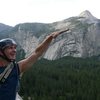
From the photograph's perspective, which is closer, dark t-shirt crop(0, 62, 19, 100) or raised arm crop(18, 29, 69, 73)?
dark t-shirt crop(0, 62, 19, 100)

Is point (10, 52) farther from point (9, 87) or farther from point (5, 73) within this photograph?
point (9, 87)

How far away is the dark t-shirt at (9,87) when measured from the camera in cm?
932

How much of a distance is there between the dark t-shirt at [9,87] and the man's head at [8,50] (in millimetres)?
299

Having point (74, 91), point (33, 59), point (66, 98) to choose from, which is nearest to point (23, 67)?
point (33, 59)

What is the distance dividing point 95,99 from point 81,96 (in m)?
8.49

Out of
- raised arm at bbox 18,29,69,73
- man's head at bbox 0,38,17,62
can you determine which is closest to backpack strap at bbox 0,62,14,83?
man's head at bbox 0,38,17,62

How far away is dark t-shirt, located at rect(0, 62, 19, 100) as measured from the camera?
9.32m

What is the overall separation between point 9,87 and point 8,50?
2.95 feet

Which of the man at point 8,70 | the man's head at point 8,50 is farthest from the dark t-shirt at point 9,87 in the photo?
the man's head at point 8,50

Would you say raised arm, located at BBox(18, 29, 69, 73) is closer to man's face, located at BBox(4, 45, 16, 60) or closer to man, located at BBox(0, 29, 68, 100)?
man, located at BBox(0, 29, 68, 100)

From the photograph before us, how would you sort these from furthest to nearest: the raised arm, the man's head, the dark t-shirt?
1. the raised arm
2. the man's head
3. the dark t-shirt

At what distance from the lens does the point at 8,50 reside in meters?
9.54

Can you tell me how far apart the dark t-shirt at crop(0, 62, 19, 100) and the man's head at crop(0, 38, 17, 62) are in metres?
0.30

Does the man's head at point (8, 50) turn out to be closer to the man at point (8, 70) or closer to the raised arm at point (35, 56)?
the man at point (8, 70)
